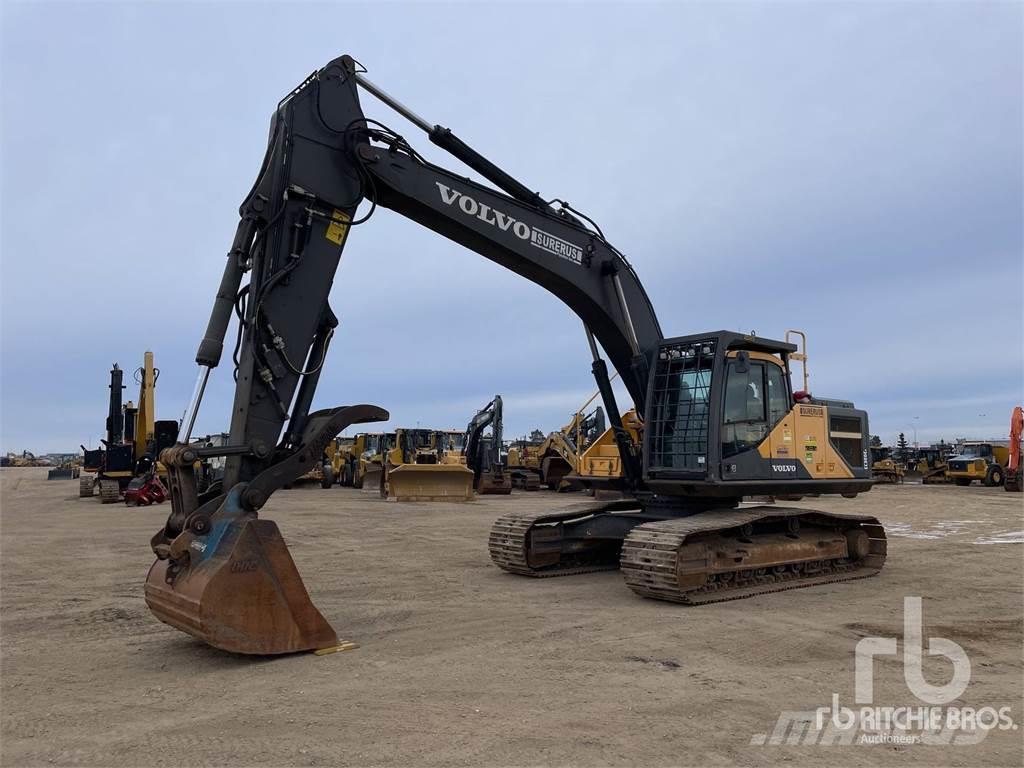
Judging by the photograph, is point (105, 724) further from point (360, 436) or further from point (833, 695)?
point (360, 436)

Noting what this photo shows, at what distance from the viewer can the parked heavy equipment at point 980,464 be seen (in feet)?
117

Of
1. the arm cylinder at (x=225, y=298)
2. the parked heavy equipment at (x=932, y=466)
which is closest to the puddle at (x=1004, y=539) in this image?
the arm cylinder at (x=225, y=298)

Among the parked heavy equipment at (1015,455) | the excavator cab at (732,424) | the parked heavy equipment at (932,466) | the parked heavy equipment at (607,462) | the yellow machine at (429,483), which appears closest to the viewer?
the excavator cab at (732,424)

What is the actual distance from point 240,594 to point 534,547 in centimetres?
484

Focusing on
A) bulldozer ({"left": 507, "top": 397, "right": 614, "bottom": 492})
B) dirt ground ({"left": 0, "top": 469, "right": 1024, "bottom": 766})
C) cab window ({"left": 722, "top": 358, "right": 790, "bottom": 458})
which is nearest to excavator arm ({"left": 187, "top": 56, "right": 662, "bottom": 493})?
dirt ground ({"left": 0, "top": 469, "right": 1024, "bottom": 766})

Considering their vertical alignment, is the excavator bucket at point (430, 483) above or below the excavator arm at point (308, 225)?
below

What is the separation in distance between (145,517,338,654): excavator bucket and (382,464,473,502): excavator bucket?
1816cm

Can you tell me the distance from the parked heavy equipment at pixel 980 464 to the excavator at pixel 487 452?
2310 cm

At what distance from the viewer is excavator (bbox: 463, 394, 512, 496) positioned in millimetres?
28812

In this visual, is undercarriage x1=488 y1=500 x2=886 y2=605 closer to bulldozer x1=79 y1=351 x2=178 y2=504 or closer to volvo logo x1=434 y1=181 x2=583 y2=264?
volvo logo x1=434 y1=181 x2=583 y2=264

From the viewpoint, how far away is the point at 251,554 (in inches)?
215

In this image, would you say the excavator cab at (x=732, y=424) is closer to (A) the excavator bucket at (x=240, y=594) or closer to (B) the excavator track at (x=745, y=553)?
(B) the excavator track at (x=745, y=553)

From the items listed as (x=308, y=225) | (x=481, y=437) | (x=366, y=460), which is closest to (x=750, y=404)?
(x=308, y=225)

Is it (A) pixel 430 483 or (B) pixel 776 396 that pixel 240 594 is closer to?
(B) pixel 776 396
